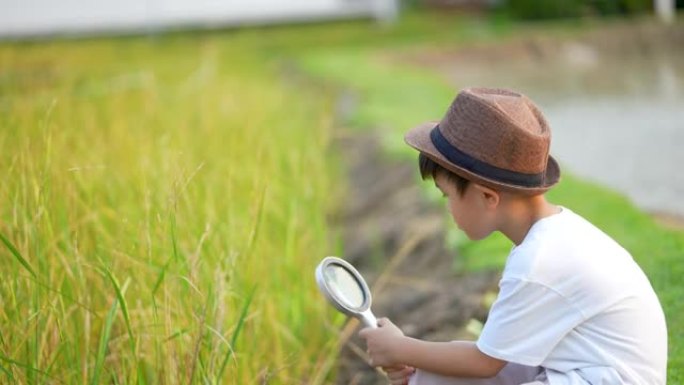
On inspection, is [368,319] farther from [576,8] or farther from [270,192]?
[576,8]

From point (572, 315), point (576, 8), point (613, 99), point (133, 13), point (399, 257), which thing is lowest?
point (576, 8)

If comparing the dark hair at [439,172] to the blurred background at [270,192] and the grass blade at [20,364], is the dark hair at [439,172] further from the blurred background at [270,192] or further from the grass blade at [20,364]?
the grass blade at [20,364]

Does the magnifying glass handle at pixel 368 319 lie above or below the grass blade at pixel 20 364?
above

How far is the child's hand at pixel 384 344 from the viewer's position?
8.68ft

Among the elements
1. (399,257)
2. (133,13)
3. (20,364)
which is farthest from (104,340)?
(133,13)

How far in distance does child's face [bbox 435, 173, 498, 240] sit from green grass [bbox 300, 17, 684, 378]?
71cm

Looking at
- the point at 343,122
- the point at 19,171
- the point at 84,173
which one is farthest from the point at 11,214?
the point at 343,122

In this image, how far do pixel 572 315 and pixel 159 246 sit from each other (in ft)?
4.24

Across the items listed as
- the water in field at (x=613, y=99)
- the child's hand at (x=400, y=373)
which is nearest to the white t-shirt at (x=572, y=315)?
the child's hand at (x=400, y=373)

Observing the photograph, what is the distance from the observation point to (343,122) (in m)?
8.77

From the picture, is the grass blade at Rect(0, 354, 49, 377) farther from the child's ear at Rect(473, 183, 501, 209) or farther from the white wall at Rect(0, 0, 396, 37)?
the white wall at Rect(0, 0, 396, 37)

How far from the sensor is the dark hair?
261cm

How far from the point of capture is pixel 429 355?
2598 mm

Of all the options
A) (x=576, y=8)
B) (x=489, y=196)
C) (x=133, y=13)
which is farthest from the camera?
(x=576, y=8)
